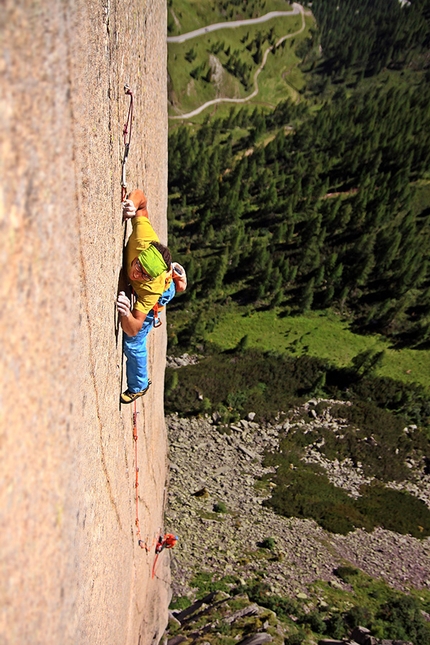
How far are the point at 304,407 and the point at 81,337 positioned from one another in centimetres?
3536

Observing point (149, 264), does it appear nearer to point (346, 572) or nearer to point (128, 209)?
point (128, 209)

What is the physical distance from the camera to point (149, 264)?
198 inches

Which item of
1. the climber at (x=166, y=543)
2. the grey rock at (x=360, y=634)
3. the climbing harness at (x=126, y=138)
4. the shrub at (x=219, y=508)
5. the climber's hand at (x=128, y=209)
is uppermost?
Answer: the climbing harness at (x=126, y=138)

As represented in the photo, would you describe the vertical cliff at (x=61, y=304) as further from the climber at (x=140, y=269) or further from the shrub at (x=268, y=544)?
the shrub at (x=268, y=544)

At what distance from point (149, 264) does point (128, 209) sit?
700 mm

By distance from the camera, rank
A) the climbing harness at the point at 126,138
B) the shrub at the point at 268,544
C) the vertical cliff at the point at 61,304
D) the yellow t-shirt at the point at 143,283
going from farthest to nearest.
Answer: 1. the shrub at the point at 268,544
2. the yellow t-shirt at the point at 143,283
3. the climbing harness at the point at 126,138
4. the vertical cliff at the point at 61,304

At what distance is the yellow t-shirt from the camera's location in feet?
17.0

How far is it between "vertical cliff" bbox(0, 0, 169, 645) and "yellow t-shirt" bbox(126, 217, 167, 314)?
31 cm

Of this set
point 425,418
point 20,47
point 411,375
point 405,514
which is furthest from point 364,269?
point 20,47

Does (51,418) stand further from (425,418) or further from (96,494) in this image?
(425,418)

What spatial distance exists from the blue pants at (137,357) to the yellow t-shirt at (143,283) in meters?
A: 0.55

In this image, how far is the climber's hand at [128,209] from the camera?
5.10 meters

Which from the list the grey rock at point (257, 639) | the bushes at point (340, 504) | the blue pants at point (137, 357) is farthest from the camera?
the bushes at point (340, 504)

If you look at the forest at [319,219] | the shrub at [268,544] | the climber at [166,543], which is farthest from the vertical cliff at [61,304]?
the forest at [319,219]
